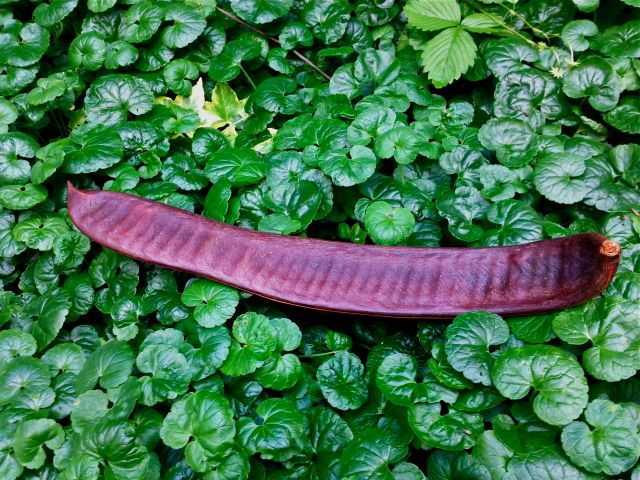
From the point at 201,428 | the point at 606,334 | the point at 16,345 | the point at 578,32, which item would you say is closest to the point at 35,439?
the point at 16,345

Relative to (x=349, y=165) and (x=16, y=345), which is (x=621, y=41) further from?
(x=16, y=345)

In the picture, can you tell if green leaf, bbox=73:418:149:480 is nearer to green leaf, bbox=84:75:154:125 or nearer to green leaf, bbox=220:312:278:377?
green leaf, bbox=220:312:278:377

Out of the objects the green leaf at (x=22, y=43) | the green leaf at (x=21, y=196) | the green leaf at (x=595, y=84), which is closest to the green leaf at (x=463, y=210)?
the green leaf at (x=595, y=84)

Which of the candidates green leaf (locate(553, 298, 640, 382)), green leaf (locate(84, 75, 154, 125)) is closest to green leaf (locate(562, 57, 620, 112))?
green leaf (locate(553, 298, 640, 382))

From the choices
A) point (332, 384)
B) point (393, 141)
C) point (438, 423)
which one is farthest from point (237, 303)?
point (393, 141)

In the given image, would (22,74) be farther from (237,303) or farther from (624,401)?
(624,401)
